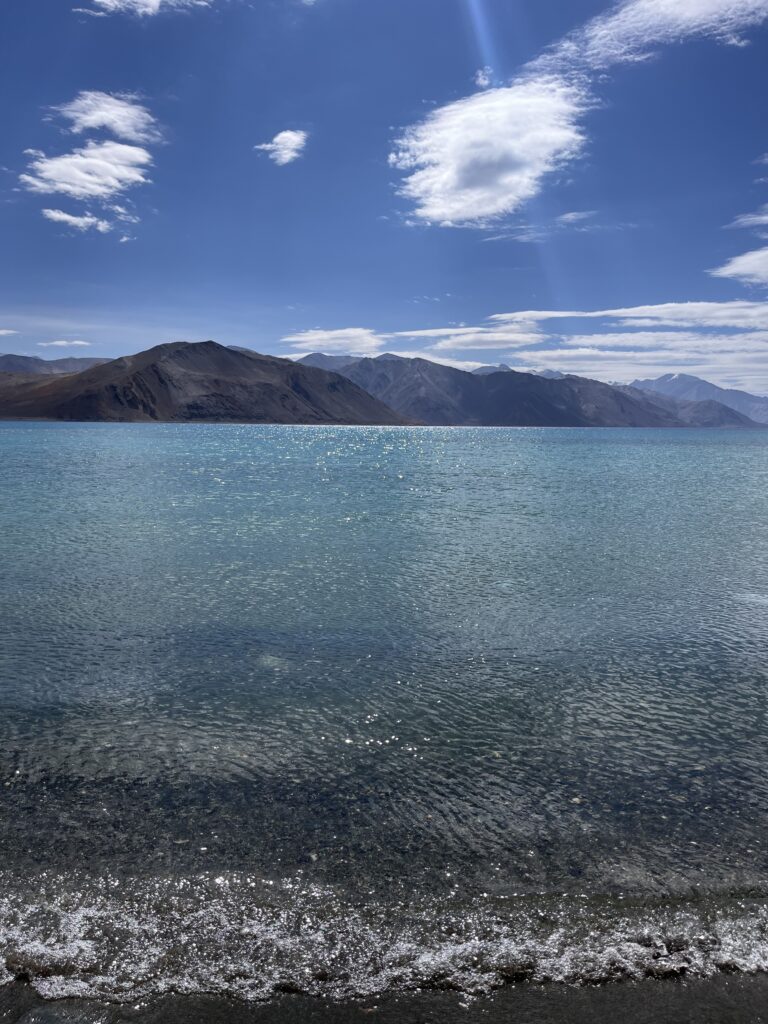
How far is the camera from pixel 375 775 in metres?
10.9

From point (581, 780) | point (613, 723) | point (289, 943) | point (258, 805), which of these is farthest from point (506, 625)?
point (289, 943)

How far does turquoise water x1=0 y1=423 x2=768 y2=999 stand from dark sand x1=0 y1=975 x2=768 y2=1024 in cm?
19

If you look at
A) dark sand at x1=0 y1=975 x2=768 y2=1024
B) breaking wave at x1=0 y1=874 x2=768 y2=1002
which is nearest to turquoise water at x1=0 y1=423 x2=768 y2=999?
breaking wave at x1=0 y1=874 x2=768 y2=1002

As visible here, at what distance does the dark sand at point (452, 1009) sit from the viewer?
6.19 meters

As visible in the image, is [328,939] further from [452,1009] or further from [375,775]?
[375,775]

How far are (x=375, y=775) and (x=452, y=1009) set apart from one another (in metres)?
4.70

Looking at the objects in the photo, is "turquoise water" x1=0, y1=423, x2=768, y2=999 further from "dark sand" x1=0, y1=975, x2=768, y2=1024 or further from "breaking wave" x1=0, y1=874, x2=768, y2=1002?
"dark sand" x1=0, y1=975, x2=768, y2=1024

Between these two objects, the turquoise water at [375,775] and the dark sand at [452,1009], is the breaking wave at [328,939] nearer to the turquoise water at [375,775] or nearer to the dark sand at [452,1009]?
the turquoise water at [375,775]

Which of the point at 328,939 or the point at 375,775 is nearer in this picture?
the point at 328,939

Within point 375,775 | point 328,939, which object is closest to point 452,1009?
→ point 328,939

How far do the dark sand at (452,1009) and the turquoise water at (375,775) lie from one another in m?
0.19

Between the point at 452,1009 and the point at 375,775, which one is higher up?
the point at 452,1009

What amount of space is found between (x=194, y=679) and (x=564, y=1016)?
1081 centimetres

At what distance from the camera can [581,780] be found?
35.6 ft
